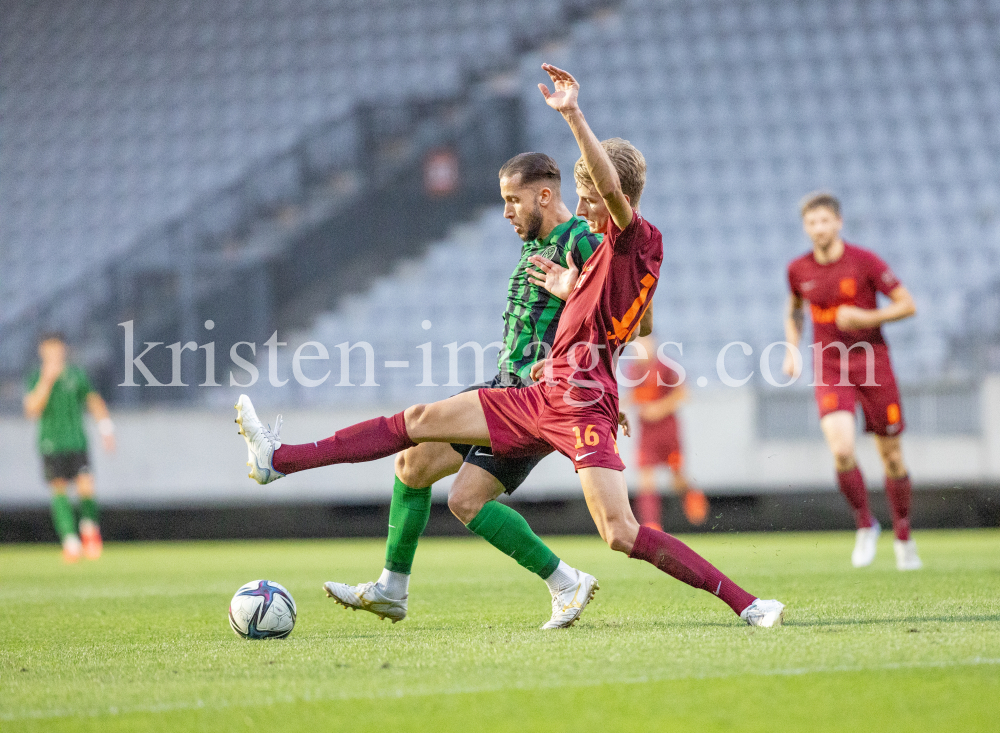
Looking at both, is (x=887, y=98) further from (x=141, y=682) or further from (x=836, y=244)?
(x=141, y=682)

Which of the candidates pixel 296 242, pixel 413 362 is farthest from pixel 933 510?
pixel 296 242

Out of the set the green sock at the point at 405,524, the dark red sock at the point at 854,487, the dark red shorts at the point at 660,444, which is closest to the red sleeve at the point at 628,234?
the green sock at the point at 405,524

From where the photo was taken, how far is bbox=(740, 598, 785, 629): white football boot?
3.75 m

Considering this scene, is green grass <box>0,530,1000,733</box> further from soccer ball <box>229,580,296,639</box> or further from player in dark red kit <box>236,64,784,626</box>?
player in dark red kit <box>236,64,784,626</box>

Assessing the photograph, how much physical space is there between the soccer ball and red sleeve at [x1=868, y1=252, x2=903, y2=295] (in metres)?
4.04

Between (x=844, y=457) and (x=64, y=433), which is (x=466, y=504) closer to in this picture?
(x=844, y=457)

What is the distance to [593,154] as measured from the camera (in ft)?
11.6

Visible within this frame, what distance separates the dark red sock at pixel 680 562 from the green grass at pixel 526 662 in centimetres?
15

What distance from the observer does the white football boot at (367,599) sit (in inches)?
168

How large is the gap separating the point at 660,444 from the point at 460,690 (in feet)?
27.9

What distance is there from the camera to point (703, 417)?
1303 cm

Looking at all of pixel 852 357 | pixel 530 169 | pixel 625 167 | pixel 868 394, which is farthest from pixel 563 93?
pixel 868 394

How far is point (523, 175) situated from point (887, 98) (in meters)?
14.3

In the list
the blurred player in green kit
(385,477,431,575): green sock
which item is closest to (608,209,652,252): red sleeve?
(385,477,431,575): green sock
